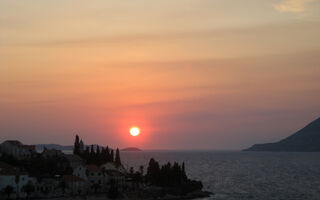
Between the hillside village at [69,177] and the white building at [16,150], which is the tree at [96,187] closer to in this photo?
the hillside village at [69,177]

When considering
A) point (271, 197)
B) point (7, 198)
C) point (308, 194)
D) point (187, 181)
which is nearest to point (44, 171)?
point (7, 198)

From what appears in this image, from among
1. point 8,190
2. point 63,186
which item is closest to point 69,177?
point 63,186

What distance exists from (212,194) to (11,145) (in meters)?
62.2

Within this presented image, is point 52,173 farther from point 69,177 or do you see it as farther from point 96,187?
point 96,187

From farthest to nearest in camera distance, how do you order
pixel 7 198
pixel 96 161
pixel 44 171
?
1. pixel 96 161
2. pixel 44 171
3. pixel 7 198

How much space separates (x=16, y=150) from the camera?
160500 millimetres

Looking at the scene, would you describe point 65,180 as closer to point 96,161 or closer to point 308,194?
point 96,161

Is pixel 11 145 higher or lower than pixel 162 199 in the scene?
higher

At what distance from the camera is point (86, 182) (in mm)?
138875

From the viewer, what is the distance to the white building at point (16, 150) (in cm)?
15938

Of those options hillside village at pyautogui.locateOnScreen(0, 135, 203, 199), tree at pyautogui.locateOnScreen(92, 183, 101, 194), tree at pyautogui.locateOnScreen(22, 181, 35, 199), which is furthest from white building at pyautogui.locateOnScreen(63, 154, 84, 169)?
tree at pyautogui.locateOnScreen(22, 181, 35, 199)

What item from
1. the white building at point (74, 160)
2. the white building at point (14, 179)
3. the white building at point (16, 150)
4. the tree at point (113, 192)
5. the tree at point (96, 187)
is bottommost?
the tree at point (113, 192)

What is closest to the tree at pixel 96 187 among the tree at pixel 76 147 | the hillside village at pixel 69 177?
the hillside village at pixel 69 177

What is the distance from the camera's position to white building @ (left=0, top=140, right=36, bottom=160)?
15938cm
